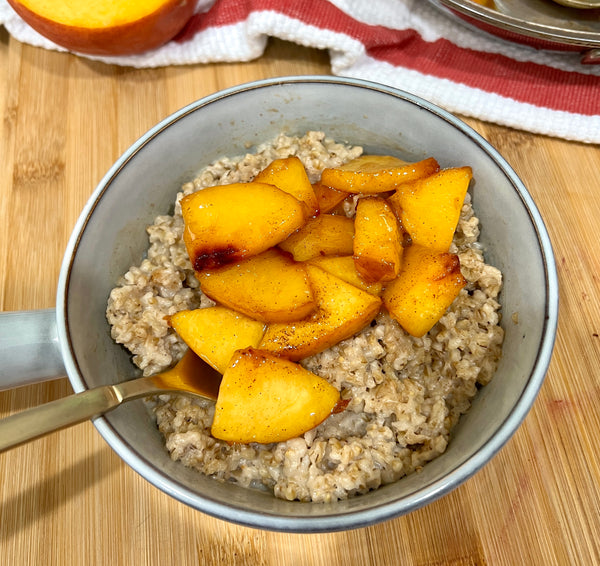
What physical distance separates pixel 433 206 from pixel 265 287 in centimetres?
32

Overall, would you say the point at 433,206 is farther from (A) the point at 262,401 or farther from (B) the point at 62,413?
(B) the point at 62,413

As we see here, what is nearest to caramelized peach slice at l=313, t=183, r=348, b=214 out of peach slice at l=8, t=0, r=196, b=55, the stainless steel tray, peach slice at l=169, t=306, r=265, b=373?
peach slice at l=169, t=306, r=265, b=373

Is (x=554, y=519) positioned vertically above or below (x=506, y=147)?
below

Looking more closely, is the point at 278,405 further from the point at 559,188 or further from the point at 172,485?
the point at 559,188

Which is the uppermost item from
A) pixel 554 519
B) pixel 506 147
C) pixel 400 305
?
pixel 506 147

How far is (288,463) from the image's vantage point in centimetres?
85

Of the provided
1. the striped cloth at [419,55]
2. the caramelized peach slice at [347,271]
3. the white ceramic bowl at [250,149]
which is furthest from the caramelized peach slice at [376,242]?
the striped cloth at [419,55]

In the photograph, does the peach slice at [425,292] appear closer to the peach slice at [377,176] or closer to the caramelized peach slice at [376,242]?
the caramelized peach slice at [376,242]

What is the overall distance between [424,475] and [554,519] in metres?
0.33

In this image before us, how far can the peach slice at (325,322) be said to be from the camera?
849mm

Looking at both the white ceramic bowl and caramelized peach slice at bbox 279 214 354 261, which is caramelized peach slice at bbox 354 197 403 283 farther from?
the white ceramic bowl

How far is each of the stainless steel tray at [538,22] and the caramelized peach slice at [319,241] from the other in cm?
65

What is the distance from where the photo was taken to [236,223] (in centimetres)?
89

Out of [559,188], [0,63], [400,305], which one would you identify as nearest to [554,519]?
[400,305]
